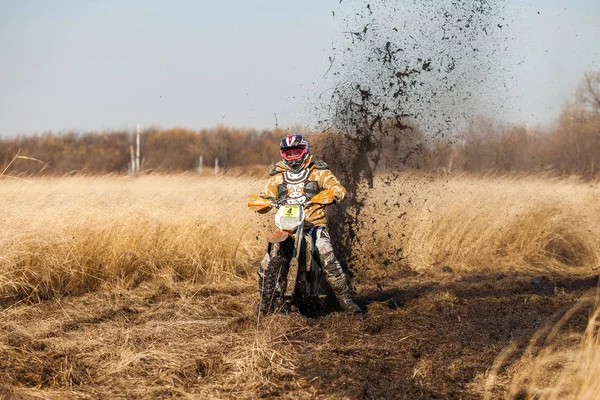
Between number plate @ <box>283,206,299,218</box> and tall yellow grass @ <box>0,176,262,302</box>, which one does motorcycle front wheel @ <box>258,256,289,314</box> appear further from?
tall yellow grass @ <box>0,176,262,302</box>

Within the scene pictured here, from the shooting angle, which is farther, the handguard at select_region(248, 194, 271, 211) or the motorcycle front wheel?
the handguard at select_region(248, 194, 271, 211)

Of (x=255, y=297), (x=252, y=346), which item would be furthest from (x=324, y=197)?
(x=255, y=297)

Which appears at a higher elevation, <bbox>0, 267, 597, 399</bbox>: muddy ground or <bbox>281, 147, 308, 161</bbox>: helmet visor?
<bbox>281, 147, 308, 161</bbox>: helmet visor

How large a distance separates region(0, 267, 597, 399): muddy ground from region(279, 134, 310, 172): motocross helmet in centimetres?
170

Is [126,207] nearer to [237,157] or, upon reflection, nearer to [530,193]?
[530,193]

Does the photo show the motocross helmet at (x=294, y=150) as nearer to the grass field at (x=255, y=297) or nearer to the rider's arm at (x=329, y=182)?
the rider's arm at (x=329, y=182)

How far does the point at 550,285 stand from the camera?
10578mm

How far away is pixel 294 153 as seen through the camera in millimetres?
7715

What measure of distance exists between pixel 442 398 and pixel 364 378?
61 centimetres

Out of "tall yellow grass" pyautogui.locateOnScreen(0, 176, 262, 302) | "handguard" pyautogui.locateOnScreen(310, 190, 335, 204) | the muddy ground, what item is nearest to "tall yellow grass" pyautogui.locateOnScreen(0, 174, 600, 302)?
"tall yellow grass" pyautogui.locateOnScreen(0, 176, 262, 302)

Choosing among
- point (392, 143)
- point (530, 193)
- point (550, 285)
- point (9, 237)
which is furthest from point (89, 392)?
point (530, 193)

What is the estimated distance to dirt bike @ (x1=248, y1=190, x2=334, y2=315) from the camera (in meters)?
7.00

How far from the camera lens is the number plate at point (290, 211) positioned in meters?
7.00

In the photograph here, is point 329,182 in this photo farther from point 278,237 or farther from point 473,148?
point 473,148
